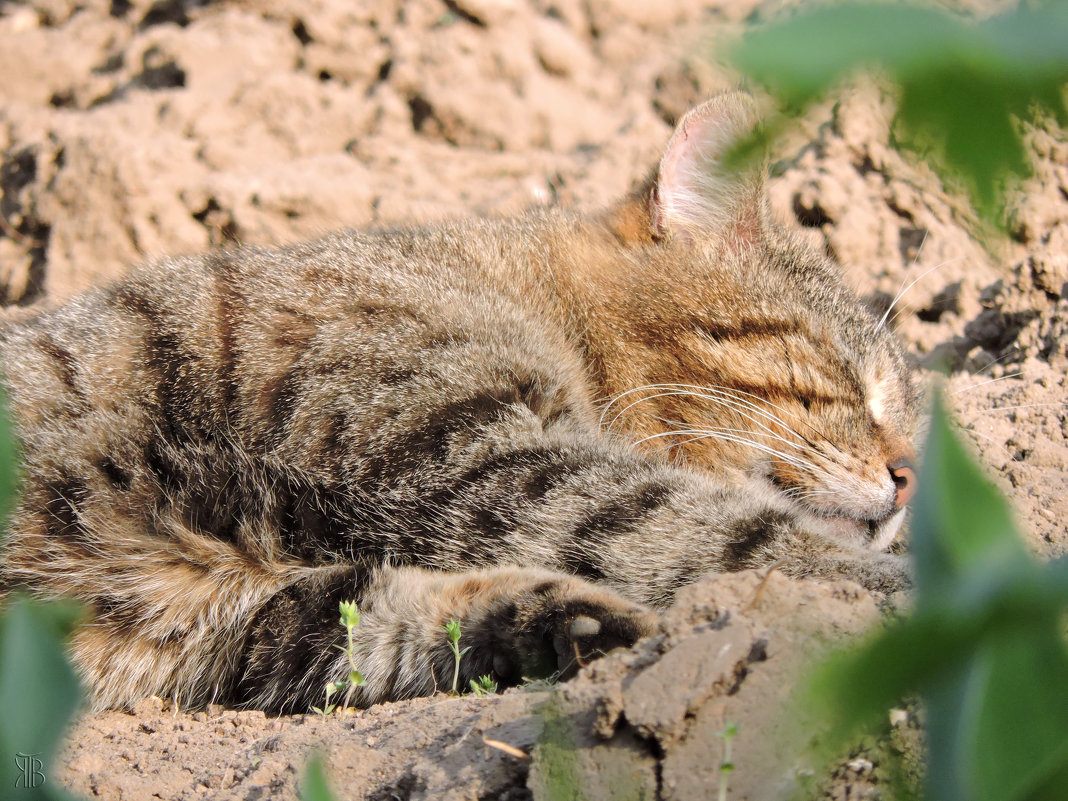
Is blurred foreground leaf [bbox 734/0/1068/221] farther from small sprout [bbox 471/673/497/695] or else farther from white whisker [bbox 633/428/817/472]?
white whisker [bbox 633/428/817/472]

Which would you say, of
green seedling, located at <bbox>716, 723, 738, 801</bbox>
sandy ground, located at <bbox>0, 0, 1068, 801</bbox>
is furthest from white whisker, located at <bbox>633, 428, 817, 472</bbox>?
green seedling, located at <bbox>716, 723, 738, 801</bbox>

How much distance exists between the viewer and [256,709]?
2.86 metres

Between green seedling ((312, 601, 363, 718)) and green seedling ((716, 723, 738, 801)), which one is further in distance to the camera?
green seedling ((312, 601, 363, 718))

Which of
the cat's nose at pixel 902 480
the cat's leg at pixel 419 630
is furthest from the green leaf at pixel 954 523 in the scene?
the cat's nose at pixel 902 480

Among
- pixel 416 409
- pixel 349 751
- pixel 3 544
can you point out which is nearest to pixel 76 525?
pixel 3 544

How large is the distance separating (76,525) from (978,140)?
291 centimetres

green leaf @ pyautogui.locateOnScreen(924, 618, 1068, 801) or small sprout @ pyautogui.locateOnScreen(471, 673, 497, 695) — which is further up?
green leaf @ pyautogui.locateOnScreen(924, 618, 1068, 801)

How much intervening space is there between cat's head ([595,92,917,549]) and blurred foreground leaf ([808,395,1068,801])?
2.55 meters

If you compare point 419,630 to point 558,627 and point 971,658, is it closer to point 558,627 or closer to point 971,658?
point 558,627

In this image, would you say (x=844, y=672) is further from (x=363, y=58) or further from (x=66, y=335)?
(x=363, y=58)

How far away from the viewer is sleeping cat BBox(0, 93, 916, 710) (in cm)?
265

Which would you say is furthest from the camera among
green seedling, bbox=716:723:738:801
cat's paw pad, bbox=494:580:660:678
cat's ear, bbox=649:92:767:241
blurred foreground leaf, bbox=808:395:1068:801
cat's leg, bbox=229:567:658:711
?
cat's ear, bbox=649:92:767:241

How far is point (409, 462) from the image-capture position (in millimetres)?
2762

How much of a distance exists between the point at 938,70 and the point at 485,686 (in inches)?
86.3
